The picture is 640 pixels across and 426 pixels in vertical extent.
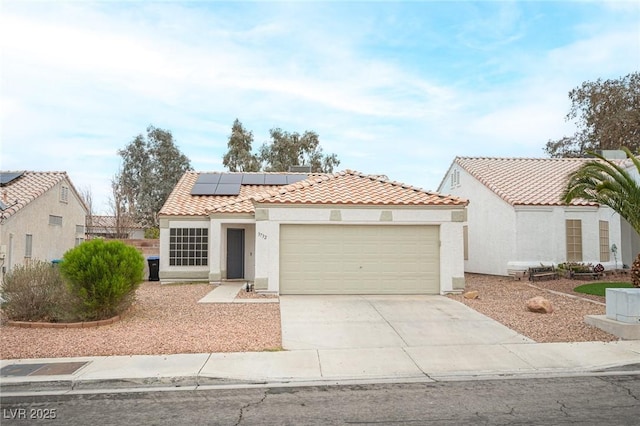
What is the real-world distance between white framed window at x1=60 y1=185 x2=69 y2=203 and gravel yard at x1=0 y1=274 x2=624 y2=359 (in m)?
13.3

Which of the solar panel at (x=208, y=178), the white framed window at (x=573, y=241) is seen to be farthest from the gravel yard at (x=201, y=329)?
the solar panel at (x=208, y=178)

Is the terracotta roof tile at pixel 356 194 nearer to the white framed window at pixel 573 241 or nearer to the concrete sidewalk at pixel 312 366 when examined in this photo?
the concrete sidewalk at pixel 312 366

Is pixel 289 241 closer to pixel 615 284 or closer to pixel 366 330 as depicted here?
pixel 366 330

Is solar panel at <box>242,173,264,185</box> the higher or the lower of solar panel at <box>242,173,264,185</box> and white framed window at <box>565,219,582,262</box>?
the higher

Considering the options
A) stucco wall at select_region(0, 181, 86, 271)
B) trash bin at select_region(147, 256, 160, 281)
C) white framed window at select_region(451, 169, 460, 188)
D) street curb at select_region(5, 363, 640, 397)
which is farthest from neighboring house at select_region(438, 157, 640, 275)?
stucco wall at select_region(0, 181, 86, 271)

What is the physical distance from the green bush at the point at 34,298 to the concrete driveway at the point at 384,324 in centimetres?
492

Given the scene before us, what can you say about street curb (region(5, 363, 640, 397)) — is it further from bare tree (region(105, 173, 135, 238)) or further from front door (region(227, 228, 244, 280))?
bare tree (region(105, 173, 135, 238))

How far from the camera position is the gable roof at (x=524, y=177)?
2016 cm

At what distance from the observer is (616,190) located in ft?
44.5

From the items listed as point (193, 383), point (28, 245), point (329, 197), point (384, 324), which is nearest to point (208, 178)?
point (28, 245)

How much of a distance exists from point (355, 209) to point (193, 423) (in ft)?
33.6

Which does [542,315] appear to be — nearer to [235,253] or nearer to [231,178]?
[235,253]

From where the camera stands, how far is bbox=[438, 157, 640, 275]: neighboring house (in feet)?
64.7

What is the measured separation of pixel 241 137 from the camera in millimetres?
39812
